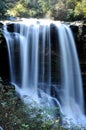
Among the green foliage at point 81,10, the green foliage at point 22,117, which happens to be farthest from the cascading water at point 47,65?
the green foliage at point 22,117

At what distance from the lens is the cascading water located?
12844mm

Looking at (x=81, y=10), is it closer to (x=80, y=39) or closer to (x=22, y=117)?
(x=80, y=39)

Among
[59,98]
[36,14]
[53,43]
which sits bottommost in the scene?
[59,98]

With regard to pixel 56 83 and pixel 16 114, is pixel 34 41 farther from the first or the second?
pixel 16 114

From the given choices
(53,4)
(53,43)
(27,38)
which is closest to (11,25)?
(27,38)

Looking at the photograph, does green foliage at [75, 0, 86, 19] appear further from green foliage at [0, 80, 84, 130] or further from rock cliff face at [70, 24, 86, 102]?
green foliage at [0, 80, 84, 130]

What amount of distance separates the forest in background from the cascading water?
4.19 m

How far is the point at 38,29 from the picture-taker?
46.2ft

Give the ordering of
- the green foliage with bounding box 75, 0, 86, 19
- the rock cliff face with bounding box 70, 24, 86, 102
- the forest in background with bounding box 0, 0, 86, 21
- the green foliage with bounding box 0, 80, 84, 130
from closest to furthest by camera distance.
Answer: the green foliage with bounding box 0, 80, 84, 130
the rock cliff face with bounding box 70, 24, 86, 102
the green foliage with bounding box 75, 0, 86, 19
the forest in background with bounding box 0, 0, 86, 21

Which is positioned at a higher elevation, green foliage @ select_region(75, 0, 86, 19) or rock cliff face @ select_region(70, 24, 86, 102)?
green foliage @ select_region(75, 0, 86, 19)

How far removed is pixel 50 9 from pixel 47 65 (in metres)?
9.12

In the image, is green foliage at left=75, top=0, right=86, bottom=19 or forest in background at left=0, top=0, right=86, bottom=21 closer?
green foliage at left=75, top=0, right=86, bottom=19

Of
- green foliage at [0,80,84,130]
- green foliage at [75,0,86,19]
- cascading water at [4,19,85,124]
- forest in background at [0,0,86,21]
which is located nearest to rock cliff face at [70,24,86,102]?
cascading water at [4,19,85,124]

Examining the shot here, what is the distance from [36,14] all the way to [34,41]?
989 centimetres
